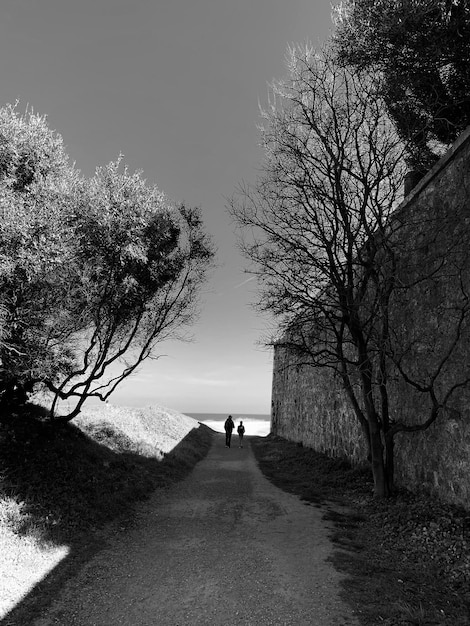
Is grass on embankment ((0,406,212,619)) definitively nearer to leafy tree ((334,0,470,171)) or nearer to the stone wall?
the stone wall

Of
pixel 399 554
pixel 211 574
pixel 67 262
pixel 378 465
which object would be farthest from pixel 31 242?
pixel 378 465

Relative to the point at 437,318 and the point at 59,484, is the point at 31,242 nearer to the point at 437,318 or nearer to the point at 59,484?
the point at 59,484

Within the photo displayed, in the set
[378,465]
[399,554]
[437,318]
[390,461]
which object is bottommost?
[399,554]

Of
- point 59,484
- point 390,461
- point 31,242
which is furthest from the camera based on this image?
point 390,461

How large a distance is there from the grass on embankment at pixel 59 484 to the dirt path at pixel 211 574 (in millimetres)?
746

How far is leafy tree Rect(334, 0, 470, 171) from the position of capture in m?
8.55

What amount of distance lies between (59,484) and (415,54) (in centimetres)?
1381

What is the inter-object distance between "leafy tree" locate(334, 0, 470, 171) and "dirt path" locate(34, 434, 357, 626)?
957cm

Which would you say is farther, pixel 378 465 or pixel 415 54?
pixel 378 465

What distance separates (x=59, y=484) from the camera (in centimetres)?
893

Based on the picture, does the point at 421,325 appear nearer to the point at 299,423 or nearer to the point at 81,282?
the point at 81,282

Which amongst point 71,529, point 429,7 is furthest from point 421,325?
point 71,529

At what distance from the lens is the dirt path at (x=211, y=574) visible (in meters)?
4.67

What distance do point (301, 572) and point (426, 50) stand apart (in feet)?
37.3
